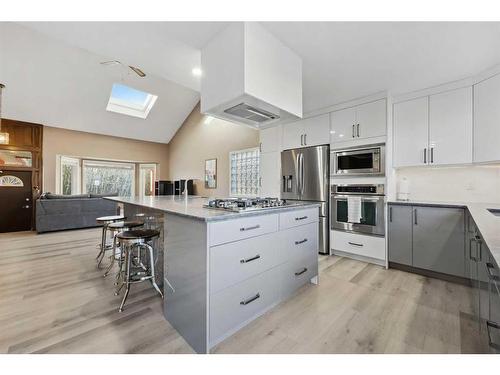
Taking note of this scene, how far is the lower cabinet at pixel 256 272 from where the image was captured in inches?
54.3

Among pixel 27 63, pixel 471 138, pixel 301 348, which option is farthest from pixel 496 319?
pixel 27 63

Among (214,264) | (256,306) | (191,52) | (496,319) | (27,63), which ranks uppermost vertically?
(27,63)

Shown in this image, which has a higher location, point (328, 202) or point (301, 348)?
point (328, 202)

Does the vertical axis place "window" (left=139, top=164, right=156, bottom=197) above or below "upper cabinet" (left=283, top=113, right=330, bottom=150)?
below

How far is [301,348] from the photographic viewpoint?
142cm

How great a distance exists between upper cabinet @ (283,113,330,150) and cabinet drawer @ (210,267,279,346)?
7.59 ft

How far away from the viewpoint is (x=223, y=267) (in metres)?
1.39

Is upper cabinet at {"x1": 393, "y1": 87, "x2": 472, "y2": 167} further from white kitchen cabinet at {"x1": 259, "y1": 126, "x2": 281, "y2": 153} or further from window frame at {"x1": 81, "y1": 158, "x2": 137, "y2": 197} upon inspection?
window frame at {"x1": 81, "y1": 158, "x2": 137, "y2": 197}

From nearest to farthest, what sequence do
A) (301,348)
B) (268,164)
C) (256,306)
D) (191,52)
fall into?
1. (301,348)
2. (256,306)
3. (191,52)
4. (268,164)

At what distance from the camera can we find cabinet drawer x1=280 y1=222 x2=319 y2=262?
1.93 metres

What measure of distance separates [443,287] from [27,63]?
7.55 meters

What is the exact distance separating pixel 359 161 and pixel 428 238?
3.97 ft

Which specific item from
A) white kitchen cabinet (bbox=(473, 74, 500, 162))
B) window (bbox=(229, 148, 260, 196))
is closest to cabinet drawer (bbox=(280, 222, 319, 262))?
white kitchen cabinet (bbox=(473, 74, 500, 162))
